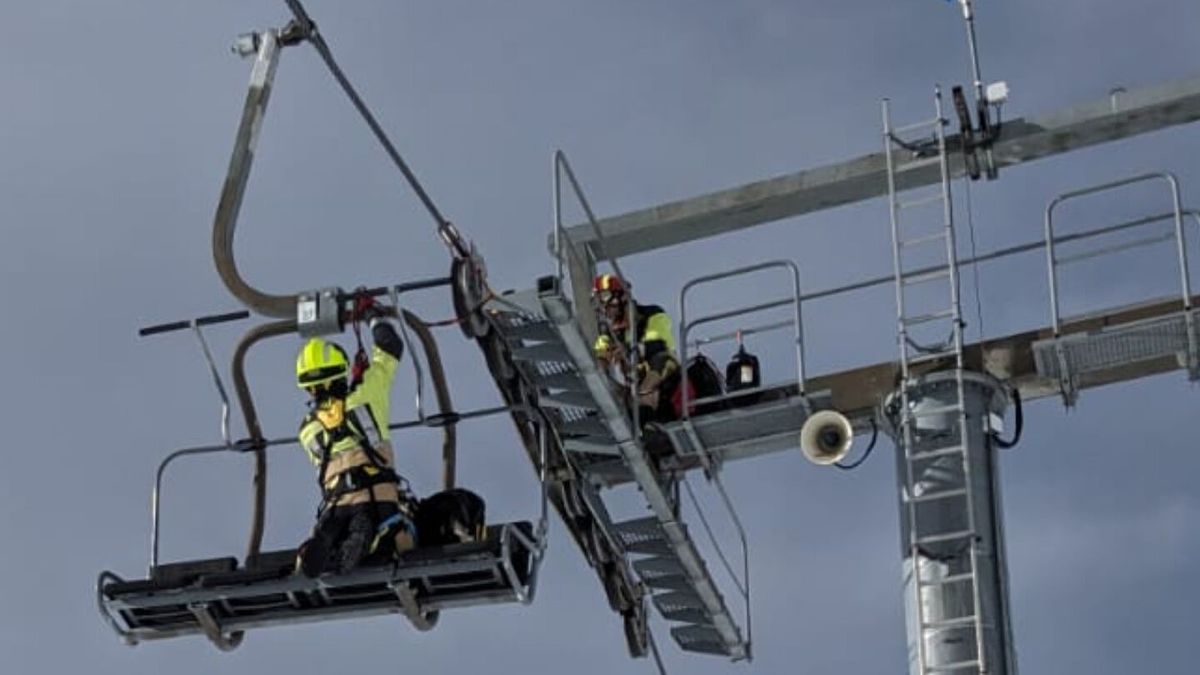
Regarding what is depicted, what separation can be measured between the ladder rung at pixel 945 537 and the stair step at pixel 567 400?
316 centimetres

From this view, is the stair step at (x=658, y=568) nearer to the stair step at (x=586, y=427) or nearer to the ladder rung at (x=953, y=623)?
the stair step at (x=586, y=427)

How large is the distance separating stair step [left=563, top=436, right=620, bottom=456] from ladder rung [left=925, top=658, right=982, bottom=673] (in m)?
3.90

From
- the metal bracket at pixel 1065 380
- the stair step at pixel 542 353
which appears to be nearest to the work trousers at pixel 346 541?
the stair step at pixel 542 353

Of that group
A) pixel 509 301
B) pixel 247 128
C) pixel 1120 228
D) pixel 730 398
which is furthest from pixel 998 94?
pixel 247 128

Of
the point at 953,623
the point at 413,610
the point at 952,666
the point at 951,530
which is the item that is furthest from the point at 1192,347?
the point at 413,610

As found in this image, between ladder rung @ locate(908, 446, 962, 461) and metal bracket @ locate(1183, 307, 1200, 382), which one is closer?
ladder rung @ locate(908, 446, 962, 461)

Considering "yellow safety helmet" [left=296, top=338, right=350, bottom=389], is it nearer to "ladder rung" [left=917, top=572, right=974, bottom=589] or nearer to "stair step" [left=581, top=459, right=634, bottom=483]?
"stair step" [left=581, top=459, right=634, bottom=483]

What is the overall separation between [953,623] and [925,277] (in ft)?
10.9

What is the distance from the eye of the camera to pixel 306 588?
2394 centimetres

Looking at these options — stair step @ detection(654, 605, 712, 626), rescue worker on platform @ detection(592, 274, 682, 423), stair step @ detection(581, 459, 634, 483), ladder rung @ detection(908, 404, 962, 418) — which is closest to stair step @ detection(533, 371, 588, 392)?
rescue worker on platform @ detection(592, 274, 682, 423)

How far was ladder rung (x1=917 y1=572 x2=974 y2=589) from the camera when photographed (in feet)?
79.8

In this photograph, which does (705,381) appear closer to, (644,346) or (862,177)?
(644,346)

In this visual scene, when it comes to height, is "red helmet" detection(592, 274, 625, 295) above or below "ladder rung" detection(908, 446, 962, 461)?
above

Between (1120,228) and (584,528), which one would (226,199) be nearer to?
(584,528)
